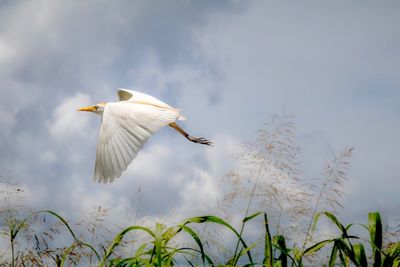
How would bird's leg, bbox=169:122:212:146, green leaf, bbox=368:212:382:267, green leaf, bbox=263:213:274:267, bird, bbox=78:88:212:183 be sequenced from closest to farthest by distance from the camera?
green leaf, bbox=263:213:274:267
green leaf, bbox=368:212:382:267
bird, bbox=78:88:212:183
bird's leg, bbox=169:122:212:146

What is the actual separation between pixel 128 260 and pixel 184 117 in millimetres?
3016

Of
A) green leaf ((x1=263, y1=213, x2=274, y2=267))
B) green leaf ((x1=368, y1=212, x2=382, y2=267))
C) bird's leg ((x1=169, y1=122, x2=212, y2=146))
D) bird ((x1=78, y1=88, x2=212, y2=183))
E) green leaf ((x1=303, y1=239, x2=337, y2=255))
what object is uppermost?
bird's leg ((x1=169, y1=122, x2=212, y2=146))

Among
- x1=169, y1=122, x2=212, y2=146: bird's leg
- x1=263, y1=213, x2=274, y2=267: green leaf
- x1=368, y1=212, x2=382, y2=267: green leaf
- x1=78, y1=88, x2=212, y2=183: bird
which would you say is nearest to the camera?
x1=263, y1=213, x2=274, y2=267: green leaf

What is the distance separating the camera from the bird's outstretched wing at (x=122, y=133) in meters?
3.22

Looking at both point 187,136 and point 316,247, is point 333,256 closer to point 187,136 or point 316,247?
point 316,247

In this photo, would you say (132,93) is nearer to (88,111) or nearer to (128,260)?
(88,111)

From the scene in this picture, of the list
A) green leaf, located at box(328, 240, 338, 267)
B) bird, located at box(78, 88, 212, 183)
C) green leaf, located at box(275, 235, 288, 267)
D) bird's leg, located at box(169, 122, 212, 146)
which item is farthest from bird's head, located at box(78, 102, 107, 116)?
green leaf, located at box(328, 240, 338, 267)

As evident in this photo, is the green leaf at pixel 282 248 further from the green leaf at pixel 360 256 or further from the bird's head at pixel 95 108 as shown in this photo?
the bird's head at pixel 95 108

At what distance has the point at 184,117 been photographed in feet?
15.8

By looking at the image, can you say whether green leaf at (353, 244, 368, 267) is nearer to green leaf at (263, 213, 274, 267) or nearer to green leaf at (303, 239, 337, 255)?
green leaf at (303, 239, 337, 255)

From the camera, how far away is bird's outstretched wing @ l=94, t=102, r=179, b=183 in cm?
322

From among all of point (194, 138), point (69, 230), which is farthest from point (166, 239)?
point (194, 138)

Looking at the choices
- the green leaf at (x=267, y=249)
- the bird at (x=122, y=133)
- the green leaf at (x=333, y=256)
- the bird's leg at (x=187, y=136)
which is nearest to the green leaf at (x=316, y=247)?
the green leaf at (x=333, y=256)

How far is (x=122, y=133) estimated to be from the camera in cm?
348
